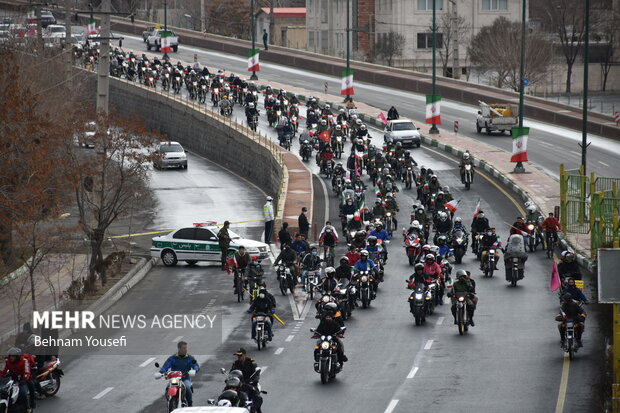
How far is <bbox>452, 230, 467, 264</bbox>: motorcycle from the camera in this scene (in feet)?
118

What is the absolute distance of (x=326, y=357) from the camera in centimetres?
2348

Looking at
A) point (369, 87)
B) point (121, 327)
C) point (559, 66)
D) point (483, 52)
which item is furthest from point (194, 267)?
point (559, 66)

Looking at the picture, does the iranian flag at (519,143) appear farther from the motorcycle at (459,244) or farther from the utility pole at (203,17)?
the utility pole at (203,17)

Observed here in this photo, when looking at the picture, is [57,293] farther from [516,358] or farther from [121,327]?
[516,358]

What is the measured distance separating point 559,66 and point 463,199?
65.0 meters

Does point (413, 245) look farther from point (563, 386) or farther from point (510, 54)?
point (510, 54)

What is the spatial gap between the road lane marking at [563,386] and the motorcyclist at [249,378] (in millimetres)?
5143

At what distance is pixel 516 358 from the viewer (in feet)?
83.3

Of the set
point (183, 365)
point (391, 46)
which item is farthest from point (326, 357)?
point (391, 46)

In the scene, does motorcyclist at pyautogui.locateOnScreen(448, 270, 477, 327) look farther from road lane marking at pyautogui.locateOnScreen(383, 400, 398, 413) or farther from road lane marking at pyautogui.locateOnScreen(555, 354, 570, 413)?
road lane marking at pyautogui.locateOnScreen(383, 400, 398, 413)

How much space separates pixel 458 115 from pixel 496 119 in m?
7.98

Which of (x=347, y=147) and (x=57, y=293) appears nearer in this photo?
(x=57, y=293)

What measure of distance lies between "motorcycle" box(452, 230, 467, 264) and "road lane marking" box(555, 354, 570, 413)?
10666 mm

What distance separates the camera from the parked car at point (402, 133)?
199 feet
